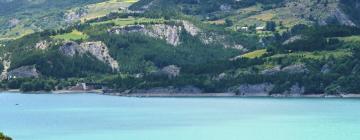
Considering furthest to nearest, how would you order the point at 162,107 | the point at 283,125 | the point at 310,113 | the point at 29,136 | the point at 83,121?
the point at 162,107, the point at 310,113, the point at 83,121, the point at 283,125, the point at 29,136

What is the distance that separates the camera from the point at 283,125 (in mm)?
143875

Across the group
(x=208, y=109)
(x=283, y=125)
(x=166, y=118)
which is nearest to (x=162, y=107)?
(x=208, y=109)

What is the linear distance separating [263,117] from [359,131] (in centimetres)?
3270

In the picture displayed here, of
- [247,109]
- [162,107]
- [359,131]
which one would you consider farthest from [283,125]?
[162,107]

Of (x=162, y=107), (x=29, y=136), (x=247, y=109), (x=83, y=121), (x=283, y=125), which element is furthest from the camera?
(x=162, y=107)

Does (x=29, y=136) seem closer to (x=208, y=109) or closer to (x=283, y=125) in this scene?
(x=283, y=125)

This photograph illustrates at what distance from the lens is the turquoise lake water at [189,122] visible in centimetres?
12744

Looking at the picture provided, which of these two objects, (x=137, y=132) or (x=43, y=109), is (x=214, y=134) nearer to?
(x=137, y=132)

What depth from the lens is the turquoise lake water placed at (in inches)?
5017

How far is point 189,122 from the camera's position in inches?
5984

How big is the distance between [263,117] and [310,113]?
1197cm

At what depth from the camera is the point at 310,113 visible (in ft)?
557

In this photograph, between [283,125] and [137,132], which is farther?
[283,125]

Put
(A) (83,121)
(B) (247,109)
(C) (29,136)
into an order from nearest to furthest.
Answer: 1. (C) (29,136)
2. (A) (83,121)
3. (B) (247,109)
